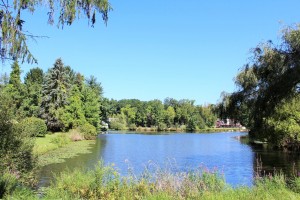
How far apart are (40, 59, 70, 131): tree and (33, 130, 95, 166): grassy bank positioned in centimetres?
568

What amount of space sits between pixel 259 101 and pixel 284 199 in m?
9.58

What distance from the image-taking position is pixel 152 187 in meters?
9.59

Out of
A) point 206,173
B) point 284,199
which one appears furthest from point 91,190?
point 284,199

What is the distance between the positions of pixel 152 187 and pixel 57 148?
32.2m

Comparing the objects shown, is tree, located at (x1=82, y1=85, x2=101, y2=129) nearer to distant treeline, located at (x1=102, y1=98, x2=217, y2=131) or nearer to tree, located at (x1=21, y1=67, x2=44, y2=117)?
tree, located at (x1=21, y1=67, x2=44, y2=117)

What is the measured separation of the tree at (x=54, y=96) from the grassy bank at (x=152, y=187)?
172ft

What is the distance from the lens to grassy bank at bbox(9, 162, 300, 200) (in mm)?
8555

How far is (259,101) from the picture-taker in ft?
55.7

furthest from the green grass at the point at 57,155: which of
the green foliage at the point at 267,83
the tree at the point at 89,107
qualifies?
the tree at the point at 89,107

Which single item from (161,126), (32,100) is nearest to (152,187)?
(32,100)

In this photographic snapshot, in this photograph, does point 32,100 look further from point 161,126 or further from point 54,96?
point 161,126

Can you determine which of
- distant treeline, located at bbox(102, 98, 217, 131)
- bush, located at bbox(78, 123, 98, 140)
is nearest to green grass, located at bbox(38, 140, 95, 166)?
bush, located at bbox(78, 123, 98, 140)

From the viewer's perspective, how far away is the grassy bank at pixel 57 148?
29.5 m

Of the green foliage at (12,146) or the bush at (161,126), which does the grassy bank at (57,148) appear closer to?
the green foliage at (12,146)
